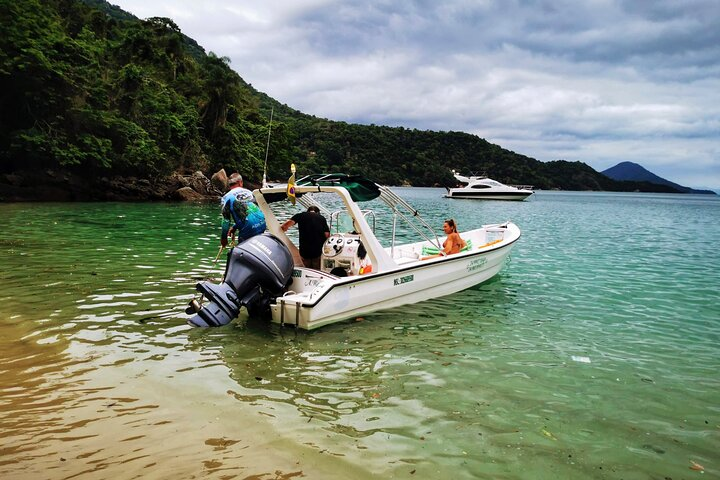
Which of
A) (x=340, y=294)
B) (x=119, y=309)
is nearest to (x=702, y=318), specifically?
(x=340, y=294)

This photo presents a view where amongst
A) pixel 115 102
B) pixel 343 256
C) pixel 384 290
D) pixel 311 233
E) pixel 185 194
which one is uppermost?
pixel 115 102

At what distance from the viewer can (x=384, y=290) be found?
960 centimetres

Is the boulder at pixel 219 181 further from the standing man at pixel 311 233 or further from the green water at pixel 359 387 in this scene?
the standing man at pixel 311 233

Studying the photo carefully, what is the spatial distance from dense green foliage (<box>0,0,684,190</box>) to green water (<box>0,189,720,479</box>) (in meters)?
31.8

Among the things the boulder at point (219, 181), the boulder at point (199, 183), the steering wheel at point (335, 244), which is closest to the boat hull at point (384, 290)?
the steering wheel at point (335, 244)

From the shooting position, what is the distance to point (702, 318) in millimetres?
10148

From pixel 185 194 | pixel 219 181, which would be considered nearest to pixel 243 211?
pixel 185 194

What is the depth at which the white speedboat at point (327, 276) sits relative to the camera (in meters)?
7.91

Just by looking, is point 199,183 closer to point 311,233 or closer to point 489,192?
point 311,233

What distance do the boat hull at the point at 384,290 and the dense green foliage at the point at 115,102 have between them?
36.1 m

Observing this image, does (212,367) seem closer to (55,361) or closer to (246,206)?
(55,361)

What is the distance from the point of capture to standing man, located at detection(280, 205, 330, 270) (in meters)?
9.57

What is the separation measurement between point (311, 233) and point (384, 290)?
6.11ft

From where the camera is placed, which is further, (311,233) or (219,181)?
(219,181)
